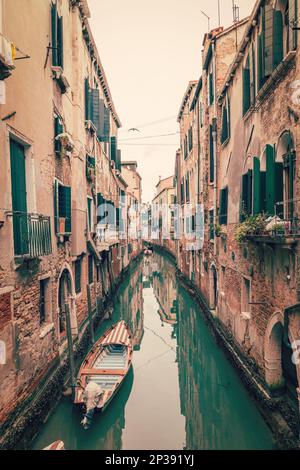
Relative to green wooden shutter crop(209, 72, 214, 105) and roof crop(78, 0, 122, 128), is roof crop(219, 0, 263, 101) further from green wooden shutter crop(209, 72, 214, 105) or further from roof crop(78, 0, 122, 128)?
roof crop(78, 0, 122, 128)

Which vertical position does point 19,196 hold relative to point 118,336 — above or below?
above

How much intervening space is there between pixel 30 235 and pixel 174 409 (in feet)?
17.3

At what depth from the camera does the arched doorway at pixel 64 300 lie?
31.6 ft

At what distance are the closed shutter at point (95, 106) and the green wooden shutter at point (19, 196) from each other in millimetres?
6471

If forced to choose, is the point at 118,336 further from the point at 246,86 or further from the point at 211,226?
the point at 246,86

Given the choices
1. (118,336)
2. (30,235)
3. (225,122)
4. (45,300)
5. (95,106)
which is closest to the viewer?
(30,235)

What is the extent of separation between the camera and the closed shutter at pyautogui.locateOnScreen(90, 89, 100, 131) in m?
12.6

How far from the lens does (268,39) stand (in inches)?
249

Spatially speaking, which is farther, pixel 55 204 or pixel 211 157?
pixel 211 157

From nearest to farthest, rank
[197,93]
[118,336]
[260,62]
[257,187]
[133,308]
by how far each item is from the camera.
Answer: [260,62]
[257,187]
[118,336]
[197,93]
[133,308]

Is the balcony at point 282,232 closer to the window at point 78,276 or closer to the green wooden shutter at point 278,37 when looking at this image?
the green wooden shutter at point 278,37

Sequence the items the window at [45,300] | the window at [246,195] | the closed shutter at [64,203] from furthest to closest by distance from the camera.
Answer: the closed shutter at [64,203]
the window at [246,195]
the window at [45,300]

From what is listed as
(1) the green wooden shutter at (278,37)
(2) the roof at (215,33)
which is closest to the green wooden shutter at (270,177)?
(1) the green wooden shutter at (278,37)

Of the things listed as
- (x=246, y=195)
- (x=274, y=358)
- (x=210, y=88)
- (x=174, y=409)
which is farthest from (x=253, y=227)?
(x=210, y=88)
